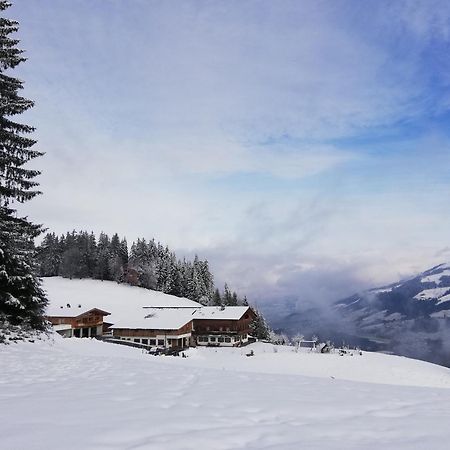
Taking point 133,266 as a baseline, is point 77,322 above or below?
below

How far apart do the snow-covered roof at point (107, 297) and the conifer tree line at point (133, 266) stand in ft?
14.5

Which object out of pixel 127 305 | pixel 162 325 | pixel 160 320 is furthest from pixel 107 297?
pixel 162 325

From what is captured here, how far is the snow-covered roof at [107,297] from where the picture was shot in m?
90.3

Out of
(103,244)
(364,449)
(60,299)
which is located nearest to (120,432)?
(364,449)

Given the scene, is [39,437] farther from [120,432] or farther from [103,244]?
[103,244]

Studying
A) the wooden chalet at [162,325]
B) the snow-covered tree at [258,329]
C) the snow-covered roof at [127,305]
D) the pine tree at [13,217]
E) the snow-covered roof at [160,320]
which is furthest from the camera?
the snow-covered tree at [258,329]

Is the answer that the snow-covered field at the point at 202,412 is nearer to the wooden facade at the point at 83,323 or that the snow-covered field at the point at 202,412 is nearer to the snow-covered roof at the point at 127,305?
the snow-covered roof at the point at 127,305

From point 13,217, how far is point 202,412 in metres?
16.0

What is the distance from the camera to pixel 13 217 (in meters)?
18.8

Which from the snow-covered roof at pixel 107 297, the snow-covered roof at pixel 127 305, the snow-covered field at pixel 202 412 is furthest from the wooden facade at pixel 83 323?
the snow-covered field at pixel 202 412

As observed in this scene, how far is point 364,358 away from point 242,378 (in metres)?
39.3

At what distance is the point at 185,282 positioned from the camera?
119625 mm

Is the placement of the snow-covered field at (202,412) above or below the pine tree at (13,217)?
below

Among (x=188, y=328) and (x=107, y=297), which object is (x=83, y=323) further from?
(x=107, y=297)
